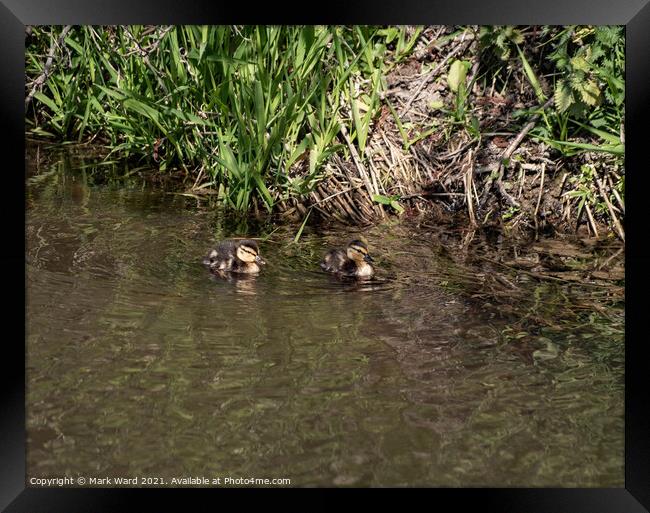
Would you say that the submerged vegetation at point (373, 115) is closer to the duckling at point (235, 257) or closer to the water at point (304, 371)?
the water at point (304, 371)

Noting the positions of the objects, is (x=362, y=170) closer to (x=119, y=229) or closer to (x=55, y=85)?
(x=119, y=229)

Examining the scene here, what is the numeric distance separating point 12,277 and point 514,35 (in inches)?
197

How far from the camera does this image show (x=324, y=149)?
7.11 metres

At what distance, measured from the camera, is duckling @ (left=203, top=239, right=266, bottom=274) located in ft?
18.8

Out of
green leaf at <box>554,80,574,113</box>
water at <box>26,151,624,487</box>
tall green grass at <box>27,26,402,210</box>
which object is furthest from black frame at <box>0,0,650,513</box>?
green leaf at <box>554,80,574,113</box>

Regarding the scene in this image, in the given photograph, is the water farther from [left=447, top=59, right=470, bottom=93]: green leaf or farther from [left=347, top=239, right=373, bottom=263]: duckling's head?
[left=447, top=59, right=470, bottom=93]: green leaf

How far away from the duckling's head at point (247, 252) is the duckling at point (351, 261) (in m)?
0.43

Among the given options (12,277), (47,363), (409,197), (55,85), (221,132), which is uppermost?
(55,85)

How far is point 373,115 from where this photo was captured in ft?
24.8

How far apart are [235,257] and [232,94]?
5.20 feet

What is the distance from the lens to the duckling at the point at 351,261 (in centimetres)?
572
